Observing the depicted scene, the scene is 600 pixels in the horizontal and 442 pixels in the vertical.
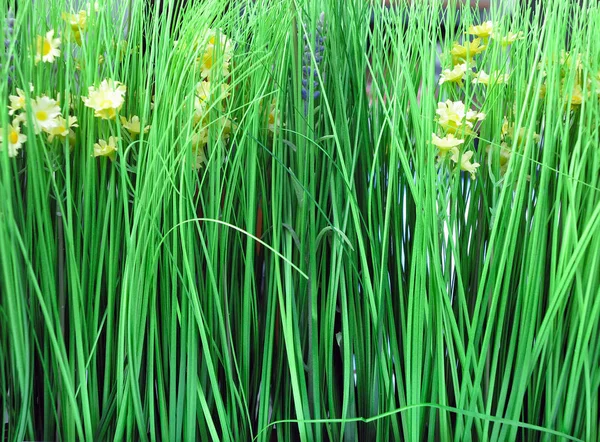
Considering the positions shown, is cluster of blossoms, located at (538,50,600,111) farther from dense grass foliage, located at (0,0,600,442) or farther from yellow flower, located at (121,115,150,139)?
yellow flower, located at (121,115,150,139)

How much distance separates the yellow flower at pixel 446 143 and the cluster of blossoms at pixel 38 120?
1.40ft

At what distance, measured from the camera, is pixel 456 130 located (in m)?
0.73

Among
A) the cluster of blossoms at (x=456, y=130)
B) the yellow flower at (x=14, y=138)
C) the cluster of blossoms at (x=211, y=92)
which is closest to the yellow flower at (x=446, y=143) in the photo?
the cluster of blossoms at (x=456, y=130)

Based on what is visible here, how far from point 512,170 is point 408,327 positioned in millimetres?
216

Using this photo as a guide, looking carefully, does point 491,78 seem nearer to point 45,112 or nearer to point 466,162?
point 466,162

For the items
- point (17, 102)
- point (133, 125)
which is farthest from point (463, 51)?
point (17, 102)

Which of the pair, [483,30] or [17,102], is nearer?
[17,102]

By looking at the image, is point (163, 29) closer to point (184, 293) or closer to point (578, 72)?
point (184, 293)

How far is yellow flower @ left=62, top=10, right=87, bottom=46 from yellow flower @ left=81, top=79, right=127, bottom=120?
0.42 ft

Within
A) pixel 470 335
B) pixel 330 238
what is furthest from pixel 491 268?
pixel 330 238

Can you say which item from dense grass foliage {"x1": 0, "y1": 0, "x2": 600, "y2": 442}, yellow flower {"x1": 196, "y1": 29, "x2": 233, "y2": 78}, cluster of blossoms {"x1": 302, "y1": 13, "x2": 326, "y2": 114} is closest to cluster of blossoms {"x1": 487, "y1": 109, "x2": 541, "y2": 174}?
dense grass foliage {"x1": 0, "y1": 0, "x2": 600, "y2": 442}

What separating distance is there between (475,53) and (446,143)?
0.19 metres

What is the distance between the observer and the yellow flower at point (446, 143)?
70cm

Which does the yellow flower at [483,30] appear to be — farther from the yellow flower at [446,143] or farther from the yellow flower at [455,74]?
the yellow flower at [446,143]
